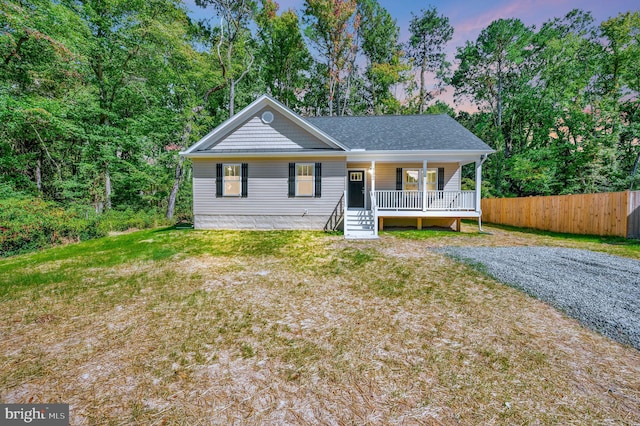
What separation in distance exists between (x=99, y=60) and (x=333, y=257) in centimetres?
1786

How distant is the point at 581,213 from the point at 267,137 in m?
13.4

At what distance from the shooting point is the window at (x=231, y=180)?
1109 cm

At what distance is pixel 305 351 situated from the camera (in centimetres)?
290

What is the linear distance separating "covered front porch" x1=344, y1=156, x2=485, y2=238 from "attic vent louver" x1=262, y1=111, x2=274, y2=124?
4.13 metres

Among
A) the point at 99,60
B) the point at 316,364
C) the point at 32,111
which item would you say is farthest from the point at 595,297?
the point at 99,60

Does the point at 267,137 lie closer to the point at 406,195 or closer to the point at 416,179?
the point at 406,195

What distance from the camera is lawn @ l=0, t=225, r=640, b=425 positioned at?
212cm

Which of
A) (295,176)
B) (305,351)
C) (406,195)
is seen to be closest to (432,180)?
(406,195)

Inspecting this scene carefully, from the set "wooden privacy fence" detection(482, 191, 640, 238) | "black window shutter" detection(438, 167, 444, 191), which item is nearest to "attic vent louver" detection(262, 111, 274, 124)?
"black window shutter" detection(438, 167, 444, 191)

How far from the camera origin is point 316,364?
2.67 m

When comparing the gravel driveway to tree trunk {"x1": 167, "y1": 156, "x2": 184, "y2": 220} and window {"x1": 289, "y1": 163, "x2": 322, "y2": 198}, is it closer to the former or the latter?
window {"x1": 289, "y1": 163, "x2": 322, "y2": 198}

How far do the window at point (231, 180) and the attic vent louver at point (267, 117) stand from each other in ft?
6.75

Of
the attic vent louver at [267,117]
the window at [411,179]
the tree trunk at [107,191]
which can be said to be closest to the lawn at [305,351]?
the window at [411,179]

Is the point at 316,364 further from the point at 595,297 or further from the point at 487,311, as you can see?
the point at 595,297
